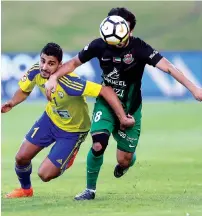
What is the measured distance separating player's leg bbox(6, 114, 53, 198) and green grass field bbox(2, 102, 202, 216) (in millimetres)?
219

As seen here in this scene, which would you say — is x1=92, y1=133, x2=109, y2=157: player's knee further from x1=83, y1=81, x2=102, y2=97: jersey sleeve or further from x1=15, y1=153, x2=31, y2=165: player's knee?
x1=15, y1=153, x2=31, y2=165: player's knee

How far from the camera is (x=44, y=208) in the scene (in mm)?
10594

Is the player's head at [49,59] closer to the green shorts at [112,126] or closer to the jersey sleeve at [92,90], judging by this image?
the jersey sleeve at [92,90]

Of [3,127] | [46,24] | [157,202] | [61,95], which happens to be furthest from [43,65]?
[46,24]

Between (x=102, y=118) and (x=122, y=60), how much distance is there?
30.0 inches

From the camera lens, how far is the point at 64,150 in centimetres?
1199

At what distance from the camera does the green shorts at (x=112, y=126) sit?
465 inches

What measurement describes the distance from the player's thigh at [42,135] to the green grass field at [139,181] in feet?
2.22

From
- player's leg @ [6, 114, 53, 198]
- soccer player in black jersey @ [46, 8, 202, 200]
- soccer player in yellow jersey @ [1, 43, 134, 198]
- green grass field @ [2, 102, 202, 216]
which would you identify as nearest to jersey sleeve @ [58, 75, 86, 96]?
soccer player in yellow jersey @ [1, 43, 134, 198]

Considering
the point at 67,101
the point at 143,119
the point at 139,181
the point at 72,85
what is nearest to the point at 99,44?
the point at 72,85

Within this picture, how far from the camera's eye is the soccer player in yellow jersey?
1172 centimetres

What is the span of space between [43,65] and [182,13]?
36494 mm

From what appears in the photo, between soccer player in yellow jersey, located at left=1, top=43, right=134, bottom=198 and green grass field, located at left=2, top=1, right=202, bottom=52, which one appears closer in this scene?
soccer player in yellow jersey, located at left=1, top=43, right=134, bottom=198

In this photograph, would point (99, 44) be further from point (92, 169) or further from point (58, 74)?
point (92, 169)
